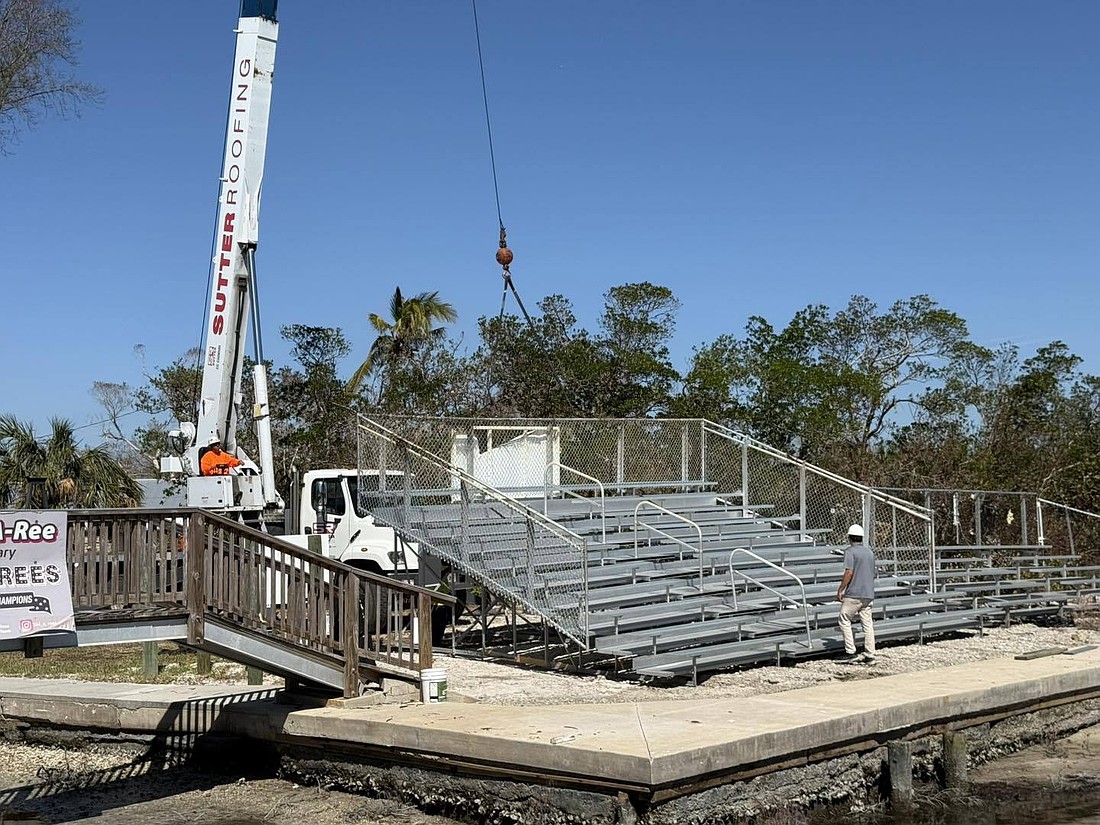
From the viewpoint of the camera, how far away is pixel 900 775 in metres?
11.9

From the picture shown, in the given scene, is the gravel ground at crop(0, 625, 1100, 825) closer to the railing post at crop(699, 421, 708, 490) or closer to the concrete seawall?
the concrete seawall

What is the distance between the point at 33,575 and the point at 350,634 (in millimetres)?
3206

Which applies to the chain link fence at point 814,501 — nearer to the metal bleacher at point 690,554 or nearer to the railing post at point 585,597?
the metal bleacher at point 690,554

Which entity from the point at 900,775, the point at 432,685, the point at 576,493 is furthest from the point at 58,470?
the point at 900,775

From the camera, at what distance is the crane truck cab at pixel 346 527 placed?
19233 millimetres

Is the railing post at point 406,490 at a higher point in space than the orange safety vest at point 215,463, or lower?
lower

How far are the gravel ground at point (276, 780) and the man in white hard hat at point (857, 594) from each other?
27cm

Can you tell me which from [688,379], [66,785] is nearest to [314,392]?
[688,379]

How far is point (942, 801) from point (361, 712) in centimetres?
577

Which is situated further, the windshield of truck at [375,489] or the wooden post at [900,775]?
the windshield of truck at [375,489]

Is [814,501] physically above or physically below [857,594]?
above

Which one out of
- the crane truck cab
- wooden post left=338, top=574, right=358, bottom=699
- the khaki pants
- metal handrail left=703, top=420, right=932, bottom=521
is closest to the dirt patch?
wooden post left=338, top=574, right=358, bottom=699

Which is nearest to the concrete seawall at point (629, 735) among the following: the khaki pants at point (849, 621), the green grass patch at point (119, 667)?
the khaki pants at point (849, 621)

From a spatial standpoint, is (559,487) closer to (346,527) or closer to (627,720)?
(346,527)
